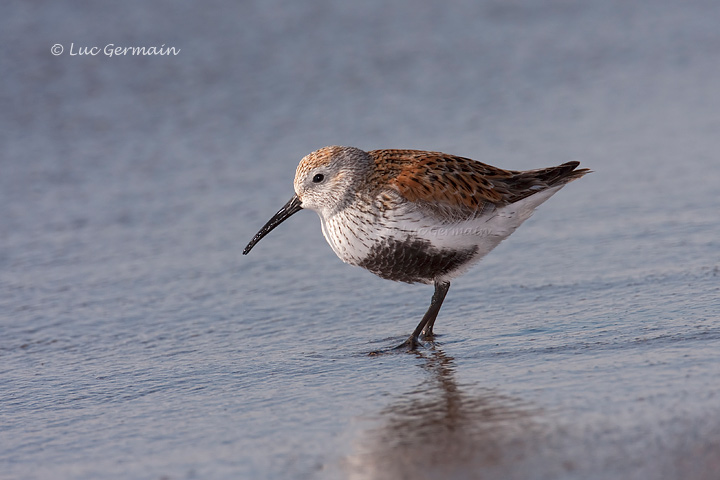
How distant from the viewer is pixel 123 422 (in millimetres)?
4984

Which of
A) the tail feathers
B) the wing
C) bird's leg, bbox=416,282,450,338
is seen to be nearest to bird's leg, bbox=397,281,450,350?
bird's leg, bbox=416,282,450,338

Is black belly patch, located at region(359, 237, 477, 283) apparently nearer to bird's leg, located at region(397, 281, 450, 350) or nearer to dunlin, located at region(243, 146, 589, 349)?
dunlin, located at region(243, 146, 589, 349)

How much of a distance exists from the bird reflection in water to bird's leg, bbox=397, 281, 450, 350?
835mm

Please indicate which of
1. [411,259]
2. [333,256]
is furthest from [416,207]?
[333,256]

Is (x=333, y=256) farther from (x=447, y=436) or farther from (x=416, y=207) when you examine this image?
(x=447, y=436)

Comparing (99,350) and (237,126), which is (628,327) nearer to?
(99,350)

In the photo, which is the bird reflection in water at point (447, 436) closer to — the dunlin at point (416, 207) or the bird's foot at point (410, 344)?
the bird's foot at point (410, 344)

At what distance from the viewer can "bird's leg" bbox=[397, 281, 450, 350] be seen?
6070 mm

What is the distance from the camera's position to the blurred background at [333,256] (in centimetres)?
450

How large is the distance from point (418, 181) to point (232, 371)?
1661 mm

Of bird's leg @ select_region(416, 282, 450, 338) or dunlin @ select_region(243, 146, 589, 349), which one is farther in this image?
bird's leg @ select_region(416, 282, 450, 338)

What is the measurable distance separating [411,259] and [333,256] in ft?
6.68

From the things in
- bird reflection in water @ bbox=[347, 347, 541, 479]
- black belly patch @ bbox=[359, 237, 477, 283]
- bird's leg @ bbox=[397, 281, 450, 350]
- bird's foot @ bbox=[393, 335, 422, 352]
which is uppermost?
black belly patch @ bbox=[359, 237, 477, 283]

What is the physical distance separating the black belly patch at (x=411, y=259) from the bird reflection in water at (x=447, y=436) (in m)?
1.04
